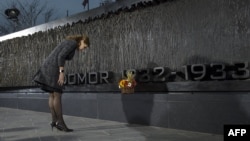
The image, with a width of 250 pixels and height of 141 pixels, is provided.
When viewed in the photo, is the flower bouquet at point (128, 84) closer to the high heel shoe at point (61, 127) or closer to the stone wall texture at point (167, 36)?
the stone wall texture at point (167, 36)

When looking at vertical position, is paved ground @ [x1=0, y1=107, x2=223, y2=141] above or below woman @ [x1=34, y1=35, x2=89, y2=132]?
below

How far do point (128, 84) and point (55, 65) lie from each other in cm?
169

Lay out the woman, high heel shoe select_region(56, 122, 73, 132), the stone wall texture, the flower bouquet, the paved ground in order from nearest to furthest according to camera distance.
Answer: the paved ground < the stone wall texture < the woman < high heel shoe select_region(56, 122, 73, 132) < the flower bouquet

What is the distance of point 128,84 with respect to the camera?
25.5 feet

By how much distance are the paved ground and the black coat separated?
2.87 ft

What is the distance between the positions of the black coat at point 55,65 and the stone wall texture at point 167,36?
1.82m

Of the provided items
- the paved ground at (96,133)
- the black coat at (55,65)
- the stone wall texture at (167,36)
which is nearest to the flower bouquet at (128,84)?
the stone wall texture at (167,36)

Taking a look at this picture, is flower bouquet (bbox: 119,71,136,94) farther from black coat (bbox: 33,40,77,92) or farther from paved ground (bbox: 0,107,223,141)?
black coat (bbox: 33,40,77,92)

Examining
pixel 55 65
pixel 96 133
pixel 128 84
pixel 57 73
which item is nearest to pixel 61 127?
pixel 96 133

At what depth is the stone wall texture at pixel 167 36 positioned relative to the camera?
21.0ft

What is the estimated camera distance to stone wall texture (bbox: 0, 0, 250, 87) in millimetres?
6387

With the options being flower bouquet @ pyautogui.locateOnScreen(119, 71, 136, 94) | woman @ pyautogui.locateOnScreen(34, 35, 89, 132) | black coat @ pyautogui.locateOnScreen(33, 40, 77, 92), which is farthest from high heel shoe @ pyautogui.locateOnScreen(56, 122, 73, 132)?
flower bouquet @ pyautogui.locateOnScreen(119, 71, 136, 94)

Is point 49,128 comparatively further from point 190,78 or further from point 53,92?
point 190,78

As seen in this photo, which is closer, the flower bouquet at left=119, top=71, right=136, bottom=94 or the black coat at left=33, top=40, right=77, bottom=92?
the black coat at left=33, top=40, right=77, bottom=92
